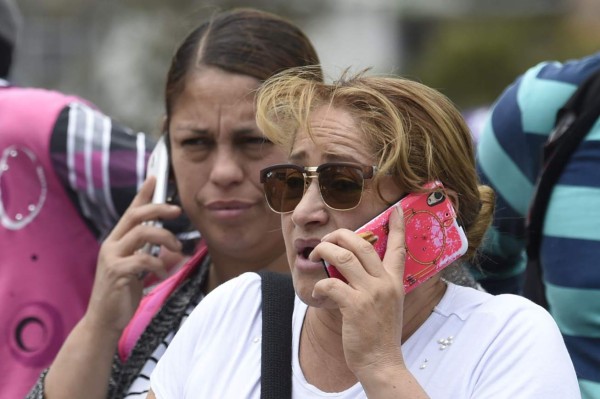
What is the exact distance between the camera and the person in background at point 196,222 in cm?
320

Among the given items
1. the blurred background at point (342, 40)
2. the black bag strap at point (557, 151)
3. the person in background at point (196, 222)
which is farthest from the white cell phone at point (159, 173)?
the blurred background at point (342, 40)

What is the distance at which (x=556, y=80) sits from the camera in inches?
133

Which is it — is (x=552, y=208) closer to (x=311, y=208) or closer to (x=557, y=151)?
(x=557, y=151)

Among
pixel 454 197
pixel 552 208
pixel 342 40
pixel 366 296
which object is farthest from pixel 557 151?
pixel 342 40

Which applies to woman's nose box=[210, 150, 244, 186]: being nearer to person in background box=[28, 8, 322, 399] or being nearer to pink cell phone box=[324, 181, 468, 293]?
person in background box=[28, 8, 322, 399]

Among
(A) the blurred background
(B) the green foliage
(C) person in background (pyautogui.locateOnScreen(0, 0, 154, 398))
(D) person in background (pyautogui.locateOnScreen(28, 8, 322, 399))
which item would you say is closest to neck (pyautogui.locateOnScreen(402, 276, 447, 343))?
(D) person in background (pyautogui.locateOnScreen(28, 8, 322, 399))

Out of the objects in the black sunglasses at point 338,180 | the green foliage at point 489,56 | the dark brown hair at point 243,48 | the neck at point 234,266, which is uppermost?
the dark brown hair at point 243,48

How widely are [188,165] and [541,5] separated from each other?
30144 mm

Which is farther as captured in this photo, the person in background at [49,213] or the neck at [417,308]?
the person in background at [49,213]

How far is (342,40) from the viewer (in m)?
33.1

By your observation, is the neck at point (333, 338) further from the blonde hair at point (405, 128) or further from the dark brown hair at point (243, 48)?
the dark brown hair at point (243, 48)

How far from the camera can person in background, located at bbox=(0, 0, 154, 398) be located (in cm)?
371

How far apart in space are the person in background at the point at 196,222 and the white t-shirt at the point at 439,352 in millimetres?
457

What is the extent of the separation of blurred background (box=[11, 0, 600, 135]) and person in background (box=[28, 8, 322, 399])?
33.0 feet
